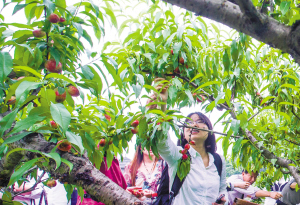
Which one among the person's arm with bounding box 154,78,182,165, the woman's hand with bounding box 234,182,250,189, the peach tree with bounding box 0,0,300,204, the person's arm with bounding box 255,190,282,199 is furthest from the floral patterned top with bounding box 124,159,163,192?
the person's arm with bounding box 255,190,282,199

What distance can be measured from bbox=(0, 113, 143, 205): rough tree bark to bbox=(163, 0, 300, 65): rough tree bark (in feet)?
1.59

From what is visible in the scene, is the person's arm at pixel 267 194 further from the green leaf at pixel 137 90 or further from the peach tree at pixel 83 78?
the green leaf at pixel 137 90

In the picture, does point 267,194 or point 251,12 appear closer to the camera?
point 251,12

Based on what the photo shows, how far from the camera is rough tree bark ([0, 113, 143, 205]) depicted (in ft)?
1.82

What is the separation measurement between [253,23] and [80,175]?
0.59m

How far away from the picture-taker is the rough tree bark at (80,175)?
1.82 feet

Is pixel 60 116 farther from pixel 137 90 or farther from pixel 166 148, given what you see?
pixel 166 148

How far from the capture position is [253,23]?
19.3 inches

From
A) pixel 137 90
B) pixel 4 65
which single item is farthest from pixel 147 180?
pixel 4 65

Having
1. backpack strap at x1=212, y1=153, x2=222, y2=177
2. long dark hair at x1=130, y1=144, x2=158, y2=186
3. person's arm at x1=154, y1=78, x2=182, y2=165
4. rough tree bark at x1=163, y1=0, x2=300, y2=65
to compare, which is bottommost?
long dark hair at x1=130, y1=144, x2=158, y2=186

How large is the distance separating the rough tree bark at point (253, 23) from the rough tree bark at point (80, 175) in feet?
1.59

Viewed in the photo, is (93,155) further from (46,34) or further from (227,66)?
(227,66)

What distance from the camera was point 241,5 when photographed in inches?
18.1

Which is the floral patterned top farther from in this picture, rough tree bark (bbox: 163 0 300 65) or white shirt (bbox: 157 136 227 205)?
rough tree bark (bbox: 163 0 300 65)
